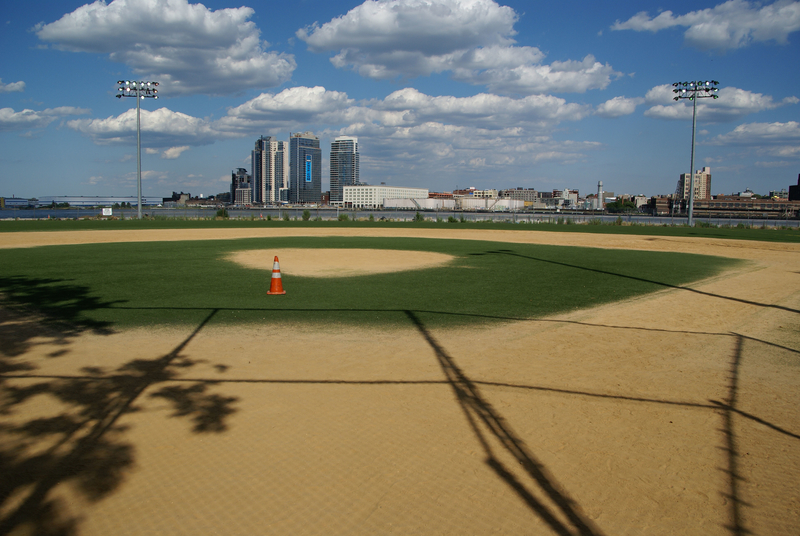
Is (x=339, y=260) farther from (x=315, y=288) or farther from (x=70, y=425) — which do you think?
(x=70, y=425)

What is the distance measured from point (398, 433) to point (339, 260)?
44.1 feet

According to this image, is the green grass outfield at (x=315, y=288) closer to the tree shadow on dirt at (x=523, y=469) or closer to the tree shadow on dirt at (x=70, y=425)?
the tree shadow on dirt at (x=70, y=425)

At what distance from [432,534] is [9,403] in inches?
180

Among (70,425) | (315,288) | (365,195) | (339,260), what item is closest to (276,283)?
(315,288)

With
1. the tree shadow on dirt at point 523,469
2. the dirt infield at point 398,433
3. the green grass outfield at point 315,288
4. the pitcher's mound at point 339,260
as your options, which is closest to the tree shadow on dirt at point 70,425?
the dirt infield at point 398,433

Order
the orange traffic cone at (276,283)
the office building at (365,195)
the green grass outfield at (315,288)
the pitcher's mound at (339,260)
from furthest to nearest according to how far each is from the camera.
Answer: the office building at (365,195), the pitcher's mound at (339,260), the orange traffic cone at (276,283), the green grass outfield at (315,288)

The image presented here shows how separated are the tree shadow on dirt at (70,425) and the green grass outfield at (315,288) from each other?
2.55 metres

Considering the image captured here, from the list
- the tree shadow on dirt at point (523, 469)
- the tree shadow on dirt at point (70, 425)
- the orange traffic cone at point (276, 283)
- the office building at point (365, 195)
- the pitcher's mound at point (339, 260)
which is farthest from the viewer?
the office building at point (365, 195)

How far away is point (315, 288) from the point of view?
12055 millimetres

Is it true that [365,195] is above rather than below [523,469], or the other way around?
above

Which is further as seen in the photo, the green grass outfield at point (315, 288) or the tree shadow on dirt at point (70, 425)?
the green grass outfield at point (315, 288)

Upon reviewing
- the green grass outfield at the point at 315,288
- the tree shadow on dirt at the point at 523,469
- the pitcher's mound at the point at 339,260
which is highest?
the pitcher's mound at the point at 339,260

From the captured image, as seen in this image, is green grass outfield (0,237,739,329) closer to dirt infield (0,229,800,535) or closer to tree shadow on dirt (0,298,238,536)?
dirt infield (0,229,800,535)

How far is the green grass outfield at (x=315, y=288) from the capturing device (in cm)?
926
